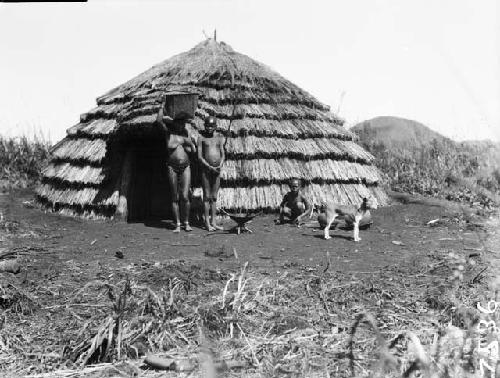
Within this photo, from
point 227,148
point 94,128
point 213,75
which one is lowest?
point 227,148

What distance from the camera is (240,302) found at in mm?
4387

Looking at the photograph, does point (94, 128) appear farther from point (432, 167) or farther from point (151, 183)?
point (432, 167)

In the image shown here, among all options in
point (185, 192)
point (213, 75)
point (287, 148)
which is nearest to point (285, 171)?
point (287, 148)

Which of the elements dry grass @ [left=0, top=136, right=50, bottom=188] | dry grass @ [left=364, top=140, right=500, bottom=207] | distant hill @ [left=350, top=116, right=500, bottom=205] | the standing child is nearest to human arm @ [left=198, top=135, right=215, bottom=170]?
the standing child

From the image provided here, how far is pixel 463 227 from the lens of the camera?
857 cm

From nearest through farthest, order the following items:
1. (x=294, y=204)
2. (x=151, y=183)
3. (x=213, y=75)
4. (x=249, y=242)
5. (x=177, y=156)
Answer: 1. (x=249, y=242)
2. (x=177, y=156)
3. (x=294, y=204)
4. (x=151, y=183)
5. (x=213, y=75)

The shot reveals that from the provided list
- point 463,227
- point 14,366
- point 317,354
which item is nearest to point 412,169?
point 463,227

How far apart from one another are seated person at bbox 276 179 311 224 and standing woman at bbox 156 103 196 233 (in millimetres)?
1594

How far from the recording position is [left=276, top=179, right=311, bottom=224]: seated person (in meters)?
8.57

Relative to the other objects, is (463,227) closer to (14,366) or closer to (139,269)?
(139,269)

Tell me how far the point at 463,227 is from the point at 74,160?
24.1 feet

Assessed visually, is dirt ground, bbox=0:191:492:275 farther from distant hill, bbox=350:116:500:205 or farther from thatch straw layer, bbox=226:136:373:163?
distant hill, bbox=350:116:500:205

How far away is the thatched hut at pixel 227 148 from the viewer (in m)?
9.30

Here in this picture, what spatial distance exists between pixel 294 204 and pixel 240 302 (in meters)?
4.41
